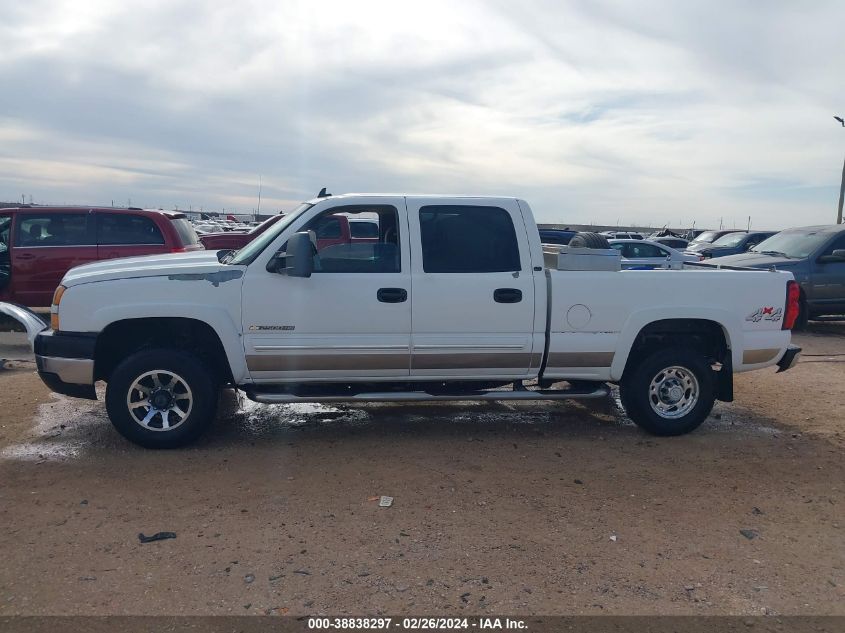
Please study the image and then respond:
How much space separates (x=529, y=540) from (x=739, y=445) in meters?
2.61

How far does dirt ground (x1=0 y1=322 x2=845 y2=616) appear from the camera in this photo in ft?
10.8

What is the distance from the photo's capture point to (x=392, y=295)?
5.15 metres

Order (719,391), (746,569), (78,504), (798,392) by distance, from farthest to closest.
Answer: (798,392), (719,391), (78,504), (746,569)

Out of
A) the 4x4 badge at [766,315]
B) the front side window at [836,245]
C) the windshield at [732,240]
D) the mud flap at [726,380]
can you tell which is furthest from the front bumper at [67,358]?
the windshield at [732,240]

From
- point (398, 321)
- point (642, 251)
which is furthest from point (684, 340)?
point (642, 251)

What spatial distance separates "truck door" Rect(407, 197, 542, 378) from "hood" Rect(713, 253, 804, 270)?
21.5 ft

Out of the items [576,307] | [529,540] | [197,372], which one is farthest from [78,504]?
[576,307]

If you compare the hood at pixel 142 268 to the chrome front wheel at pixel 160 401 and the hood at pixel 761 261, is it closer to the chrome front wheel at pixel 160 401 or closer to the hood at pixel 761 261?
the chrome front wheel at pixel 160 401

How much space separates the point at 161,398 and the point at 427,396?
1995 mm

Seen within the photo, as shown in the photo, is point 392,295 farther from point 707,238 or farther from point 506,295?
point 707,238

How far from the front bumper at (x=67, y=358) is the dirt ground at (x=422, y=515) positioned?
0.55 metres

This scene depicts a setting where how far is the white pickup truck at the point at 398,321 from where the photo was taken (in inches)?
197

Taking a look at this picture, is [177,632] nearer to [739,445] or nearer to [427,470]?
[427,470]

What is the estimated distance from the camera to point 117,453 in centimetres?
507
